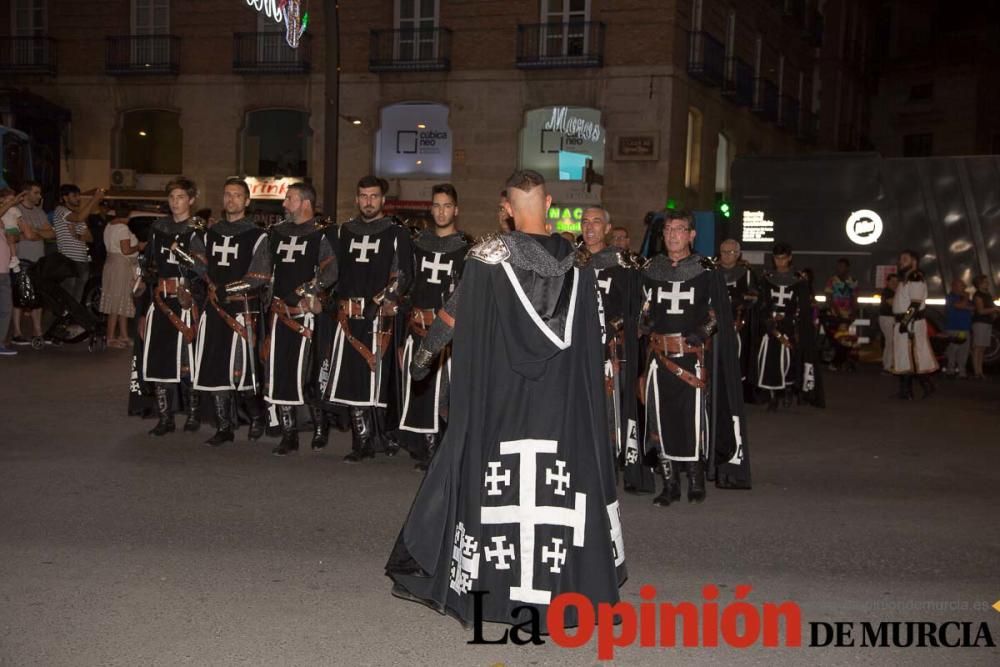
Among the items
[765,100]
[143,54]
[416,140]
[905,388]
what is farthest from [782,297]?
[143,54]

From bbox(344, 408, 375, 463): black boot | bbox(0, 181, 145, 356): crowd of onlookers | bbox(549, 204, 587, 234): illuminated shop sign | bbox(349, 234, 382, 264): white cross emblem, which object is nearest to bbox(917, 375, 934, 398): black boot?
bbox(344, 408, 375, 463): black boot

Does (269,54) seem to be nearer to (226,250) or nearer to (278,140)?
(278,140)

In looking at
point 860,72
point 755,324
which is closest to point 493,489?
point 755,324

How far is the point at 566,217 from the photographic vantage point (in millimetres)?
28875

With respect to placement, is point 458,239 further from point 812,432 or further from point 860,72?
point 860,72

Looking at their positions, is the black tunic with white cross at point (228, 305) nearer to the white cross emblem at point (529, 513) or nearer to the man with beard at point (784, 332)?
the white cross emblem at point (529, 513)

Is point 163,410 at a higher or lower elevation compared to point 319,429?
higher

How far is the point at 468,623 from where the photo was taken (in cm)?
508

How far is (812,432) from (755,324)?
2.42m

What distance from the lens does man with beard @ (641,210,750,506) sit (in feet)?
26.0

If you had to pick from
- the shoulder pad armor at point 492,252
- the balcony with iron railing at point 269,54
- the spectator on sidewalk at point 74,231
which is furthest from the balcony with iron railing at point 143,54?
the shoulder pad armor at point 492,252

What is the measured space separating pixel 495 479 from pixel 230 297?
4.85m

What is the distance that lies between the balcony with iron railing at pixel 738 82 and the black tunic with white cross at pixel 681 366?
24.5 meters

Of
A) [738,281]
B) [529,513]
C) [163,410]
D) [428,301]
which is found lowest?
[163,410]
